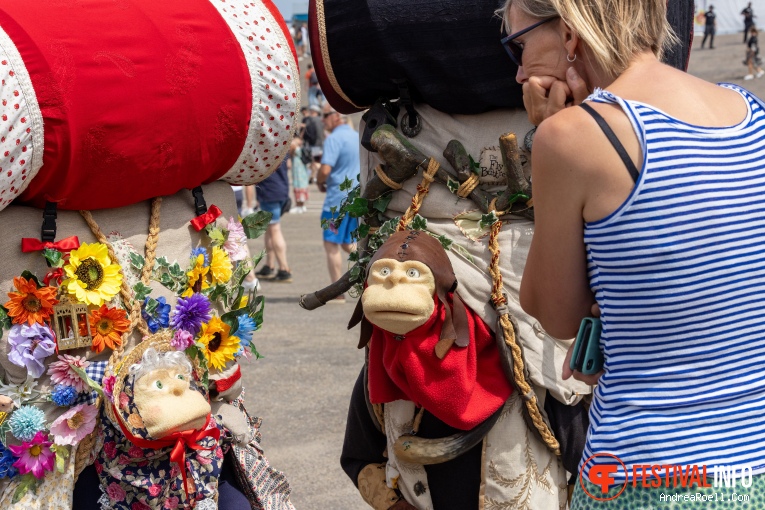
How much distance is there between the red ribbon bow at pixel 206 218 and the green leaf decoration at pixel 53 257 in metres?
0.41

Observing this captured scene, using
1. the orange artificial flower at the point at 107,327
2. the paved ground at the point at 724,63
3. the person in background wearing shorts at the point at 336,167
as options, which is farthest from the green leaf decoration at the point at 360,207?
the paved ground at the point at 724,63

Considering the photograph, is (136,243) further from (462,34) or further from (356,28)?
(462,34)

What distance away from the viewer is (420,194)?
8.41 ft

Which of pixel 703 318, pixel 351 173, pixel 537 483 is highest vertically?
pixel 703 318

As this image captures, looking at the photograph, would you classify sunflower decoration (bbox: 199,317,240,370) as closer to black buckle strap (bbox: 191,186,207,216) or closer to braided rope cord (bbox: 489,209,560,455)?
black buckle strap (bbox: 191,186,207,216)

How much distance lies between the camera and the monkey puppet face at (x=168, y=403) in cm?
227

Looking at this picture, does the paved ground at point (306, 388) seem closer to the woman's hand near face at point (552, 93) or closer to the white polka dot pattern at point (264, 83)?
the white polka dot pattern at point (264, 83)

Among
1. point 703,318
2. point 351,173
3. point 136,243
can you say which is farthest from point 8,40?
point 351,173

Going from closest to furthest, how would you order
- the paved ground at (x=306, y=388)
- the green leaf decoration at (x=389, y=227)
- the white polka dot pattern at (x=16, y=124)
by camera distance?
the white polka dot pattern at (x=16, y=124) < the green leaf decoration at (x=389, y=227) < the paved ground at (x=306, y=388)

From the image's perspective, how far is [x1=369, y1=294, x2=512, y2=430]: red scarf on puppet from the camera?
7.63 ft

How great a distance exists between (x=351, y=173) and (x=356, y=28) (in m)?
5.38

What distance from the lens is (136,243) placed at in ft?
8.16

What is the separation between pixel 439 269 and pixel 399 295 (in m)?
0.16

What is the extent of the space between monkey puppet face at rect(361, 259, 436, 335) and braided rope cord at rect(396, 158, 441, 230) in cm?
26
